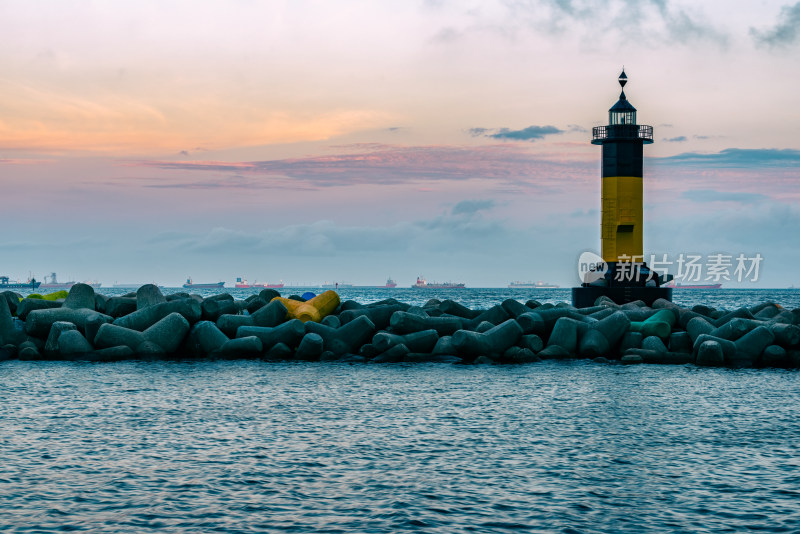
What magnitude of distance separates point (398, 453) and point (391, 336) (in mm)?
8892

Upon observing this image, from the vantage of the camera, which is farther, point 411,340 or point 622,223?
point 622,223

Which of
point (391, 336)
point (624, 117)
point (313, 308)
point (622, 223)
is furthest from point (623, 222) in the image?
point (391, 336)

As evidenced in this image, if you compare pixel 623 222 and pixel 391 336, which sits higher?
pixel 623 222

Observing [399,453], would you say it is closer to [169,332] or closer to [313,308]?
[169,332]

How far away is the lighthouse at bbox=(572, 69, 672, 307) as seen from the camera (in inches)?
1133

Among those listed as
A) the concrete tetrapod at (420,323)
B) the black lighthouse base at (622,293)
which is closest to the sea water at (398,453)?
the concrete tetrapod at (420,323)

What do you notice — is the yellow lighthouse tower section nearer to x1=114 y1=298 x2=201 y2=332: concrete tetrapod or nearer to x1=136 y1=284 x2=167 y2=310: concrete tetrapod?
x1=114 y1=298 x2=201 y2=332: concrete tetrapod

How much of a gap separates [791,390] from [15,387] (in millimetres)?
13456

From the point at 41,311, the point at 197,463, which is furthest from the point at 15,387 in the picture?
the point at 197,463

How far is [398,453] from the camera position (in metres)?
10.1

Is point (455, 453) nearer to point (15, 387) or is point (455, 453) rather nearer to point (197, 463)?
A: point (197, 463)

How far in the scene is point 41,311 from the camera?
2030 cm

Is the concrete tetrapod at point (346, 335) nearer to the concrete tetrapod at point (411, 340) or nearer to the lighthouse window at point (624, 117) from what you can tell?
the concrete tetrapod at point (411, 340)

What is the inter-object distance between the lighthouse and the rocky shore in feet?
24.8
